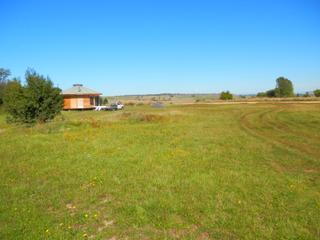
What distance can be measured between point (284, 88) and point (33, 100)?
94983mm

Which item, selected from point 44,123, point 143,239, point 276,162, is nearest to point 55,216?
point 143,239

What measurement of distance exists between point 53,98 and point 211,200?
18907 mm

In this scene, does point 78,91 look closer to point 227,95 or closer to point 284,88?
point 227,95

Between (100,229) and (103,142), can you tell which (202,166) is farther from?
(103,142)

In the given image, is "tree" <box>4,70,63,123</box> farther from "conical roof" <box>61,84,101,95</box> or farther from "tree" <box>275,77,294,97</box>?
"tree" <box>275,77,294,97</box>

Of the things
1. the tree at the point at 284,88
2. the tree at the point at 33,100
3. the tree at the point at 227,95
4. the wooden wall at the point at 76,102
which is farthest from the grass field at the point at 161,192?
the tree at the point at 284,88

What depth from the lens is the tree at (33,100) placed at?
22359 millimetres

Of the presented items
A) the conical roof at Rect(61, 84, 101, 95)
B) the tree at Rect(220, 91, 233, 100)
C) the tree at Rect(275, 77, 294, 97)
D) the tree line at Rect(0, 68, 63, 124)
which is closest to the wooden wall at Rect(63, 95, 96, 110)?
the conical roof at Rect(61, 84, 101, 95)

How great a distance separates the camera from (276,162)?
10.7 metres

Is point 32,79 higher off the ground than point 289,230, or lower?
higher

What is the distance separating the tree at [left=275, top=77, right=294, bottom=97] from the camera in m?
103

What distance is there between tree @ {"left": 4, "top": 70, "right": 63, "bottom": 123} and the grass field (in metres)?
9.65

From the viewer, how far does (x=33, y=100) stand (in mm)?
22500

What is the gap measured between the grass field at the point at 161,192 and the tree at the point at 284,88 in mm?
95594
